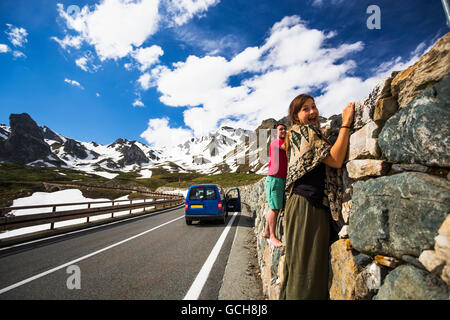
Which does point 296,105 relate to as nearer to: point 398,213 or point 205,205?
point 398,213

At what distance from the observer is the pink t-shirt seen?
7.88 ft

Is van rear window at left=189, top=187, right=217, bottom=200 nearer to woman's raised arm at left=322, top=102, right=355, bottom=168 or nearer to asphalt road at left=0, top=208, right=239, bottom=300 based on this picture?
asphalt road at left=0, top=208, right=239, bottom=300

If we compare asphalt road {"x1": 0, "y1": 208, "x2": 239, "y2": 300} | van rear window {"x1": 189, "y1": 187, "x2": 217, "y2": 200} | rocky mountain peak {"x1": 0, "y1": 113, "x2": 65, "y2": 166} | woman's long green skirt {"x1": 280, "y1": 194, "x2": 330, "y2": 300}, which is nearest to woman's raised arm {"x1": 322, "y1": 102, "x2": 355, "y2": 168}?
woman's long green skirt {"x1": 280, "y1": 194, "x2": 330, "y2": 300}

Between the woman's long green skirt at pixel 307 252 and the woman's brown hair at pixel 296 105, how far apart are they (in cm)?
85

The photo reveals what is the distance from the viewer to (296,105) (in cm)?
205

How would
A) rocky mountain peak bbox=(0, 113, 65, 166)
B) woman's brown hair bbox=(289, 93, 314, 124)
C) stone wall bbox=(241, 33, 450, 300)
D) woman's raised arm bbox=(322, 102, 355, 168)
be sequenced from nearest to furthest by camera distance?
stone wall bbox=(241, 33, 450, 300) → woman's raised arm bbox=(322, 102, 355, 168) → woman's brown hair bbox=(289, 93, 314, 124) → rocky mountain peak bbox=(0, 113, 65, 166)

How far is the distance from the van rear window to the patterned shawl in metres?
7.39

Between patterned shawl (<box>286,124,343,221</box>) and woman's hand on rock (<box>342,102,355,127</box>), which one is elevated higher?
woman's hand on rock (<box>342,102,355,127</box>)

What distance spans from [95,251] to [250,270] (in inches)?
170

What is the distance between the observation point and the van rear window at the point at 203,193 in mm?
9069

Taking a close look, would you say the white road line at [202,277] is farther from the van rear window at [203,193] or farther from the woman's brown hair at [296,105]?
the van rear window at [203,193]

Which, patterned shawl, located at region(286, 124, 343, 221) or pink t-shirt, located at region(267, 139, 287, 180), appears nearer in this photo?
A: patterned shawl, located at region(286, 124, 343, 221)

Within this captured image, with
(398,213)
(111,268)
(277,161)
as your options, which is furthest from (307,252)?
(111,268)
